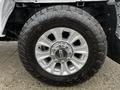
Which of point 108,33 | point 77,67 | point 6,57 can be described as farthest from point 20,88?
point 108,33

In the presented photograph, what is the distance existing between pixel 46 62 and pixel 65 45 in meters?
0.36

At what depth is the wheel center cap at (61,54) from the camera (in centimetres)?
Answer: 365

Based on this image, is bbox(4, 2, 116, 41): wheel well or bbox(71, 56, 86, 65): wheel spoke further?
bbox(4, 2, 116, 41): wheel well

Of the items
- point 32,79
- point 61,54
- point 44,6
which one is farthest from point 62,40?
point 32,79

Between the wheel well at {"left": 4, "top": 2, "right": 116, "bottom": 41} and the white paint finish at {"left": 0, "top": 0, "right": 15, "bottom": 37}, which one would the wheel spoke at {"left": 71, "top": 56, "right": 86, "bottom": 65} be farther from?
the white paint finish at {"left": 0, "top": 0, "right": 15, "bottom": 37}

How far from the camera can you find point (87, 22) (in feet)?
11.9

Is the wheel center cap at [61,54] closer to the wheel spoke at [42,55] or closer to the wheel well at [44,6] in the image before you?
the wheel spoke at [42,55]

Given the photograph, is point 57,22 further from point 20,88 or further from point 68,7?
point 20,88

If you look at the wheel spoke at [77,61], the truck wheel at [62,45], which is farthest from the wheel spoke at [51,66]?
the wheel spoke at [77,61]

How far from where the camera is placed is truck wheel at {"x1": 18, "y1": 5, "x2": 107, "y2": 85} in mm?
3621

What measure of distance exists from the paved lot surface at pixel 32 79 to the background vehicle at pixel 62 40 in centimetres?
19

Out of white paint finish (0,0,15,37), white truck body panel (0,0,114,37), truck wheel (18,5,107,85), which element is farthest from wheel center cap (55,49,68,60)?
white paint finish (0,0,15,37)

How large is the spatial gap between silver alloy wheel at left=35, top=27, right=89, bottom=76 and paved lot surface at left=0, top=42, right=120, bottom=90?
0.96 feet

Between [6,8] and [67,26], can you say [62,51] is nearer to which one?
[67,26]
